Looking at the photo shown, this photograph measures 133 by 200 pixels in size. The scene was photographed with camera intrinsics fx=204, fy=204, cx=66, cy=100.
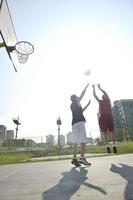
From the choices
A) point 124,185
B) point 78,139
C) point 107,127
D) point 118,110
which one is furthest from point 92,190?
point 118,110

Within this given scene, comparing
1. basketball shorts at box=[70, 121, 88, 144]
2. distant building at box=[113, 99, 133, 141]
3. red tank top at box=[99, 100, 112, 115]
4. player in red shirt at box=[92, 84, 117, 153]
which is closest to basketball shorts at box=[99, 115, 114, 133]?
player in red shirt at box=[92, 84, 117, 153]

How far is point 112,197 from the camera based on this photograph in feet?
5.83

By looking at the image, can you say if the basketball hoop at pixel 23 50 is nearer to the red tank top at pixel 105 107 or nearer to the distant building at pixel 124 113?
the red tank top at pixel 105 107

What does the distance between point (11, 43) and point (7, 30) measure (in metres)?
0.50

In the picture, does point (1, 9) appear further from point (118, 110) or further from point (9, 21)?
point (118, 110)

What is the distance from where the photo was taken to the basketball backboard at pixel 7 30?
670cm

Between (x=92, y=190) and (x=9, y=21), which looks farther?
(x=9, y=21)

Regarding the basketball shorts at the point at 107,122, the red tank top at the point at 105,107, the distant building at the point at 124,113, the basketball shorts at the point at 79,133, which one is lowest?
the basketball shorts at the point at 79,133

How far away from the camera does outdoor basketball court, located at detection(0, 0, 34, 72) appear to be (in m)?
6.79

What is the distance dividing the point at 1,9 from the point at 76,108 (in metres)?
4.02

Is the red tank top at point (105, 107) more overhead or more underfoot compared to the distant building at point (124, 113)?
more underfoot

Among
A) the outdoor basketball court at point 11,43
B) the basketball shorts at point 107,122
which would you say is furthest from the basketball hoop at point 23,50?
the basketball shorts at point 107,122

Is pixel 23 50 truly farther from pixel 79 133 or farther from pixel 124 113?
pixel 124 113

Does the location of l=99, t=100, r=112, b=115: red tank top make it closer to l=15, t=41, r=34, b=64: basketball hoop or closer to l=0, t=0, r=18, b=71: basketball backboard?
l=15, t=41, r=34, b=64: basketball hoop
